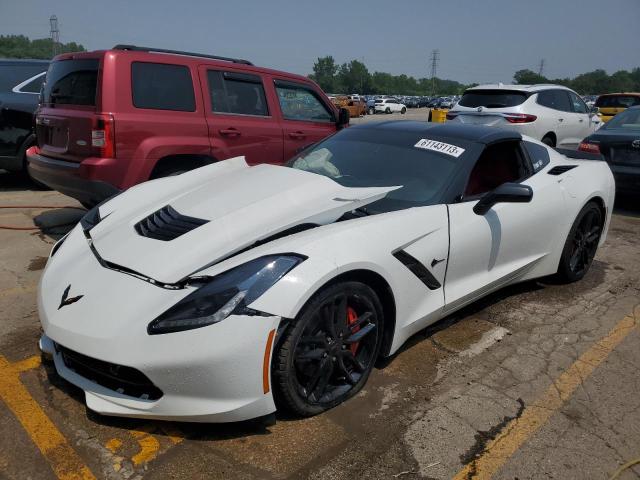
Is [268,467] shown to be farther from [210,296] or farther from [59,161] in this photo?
[59,161]

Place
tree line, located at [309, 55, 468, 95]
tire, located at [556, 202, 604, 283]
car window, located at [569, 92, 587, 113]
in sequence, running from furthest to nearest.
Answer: tree line, located at [309, 55, 468, 95] → car window, located at [569, 92, 587, 113] → tire, located at [556, 202, 604, 283]

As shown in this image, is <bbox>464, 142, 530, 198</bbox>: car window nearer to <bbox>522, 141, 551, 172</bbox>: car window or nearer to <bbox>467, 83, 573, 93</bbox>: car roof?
<bbox>522, 141, 551, 172</bbox>: car window

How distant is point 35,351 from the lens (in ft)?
9.53

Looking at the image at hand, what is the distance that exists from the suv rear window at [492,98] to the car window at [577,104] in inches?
67.5

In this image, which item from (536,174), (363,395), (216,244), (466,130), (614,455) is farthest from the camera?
(536,174)

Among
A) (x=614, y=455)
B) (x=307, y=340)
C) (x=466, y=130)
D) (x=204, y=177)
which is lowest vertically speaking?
(x=614, y=455)

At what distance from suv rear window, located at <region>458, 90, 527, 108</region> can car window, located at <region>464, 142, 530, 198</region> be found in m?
6.21

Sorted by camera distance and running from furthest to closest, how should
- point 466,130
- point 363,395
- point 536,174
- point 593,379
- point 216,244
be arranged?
1. point 536,174
2. point 466,130
3. point 593,379
4. point 363,395
5. point 216,244

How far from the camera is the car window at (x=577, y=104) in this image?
10.4 m

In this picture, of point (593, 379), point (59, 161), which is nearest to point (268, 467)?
point (593, 379)

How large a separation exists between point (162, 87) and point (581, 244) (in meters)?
3.92

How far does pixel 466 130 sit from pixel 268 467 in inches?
99.4

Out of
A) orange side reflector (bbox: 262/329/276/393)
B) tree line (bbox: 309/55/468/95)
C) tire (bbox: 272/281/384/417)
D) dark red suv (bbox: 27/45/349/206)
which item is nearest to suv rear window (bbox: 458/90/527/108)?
dark red suv (bbox: 27/45/349/206)

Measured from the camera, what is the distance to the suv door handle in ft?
16.9
